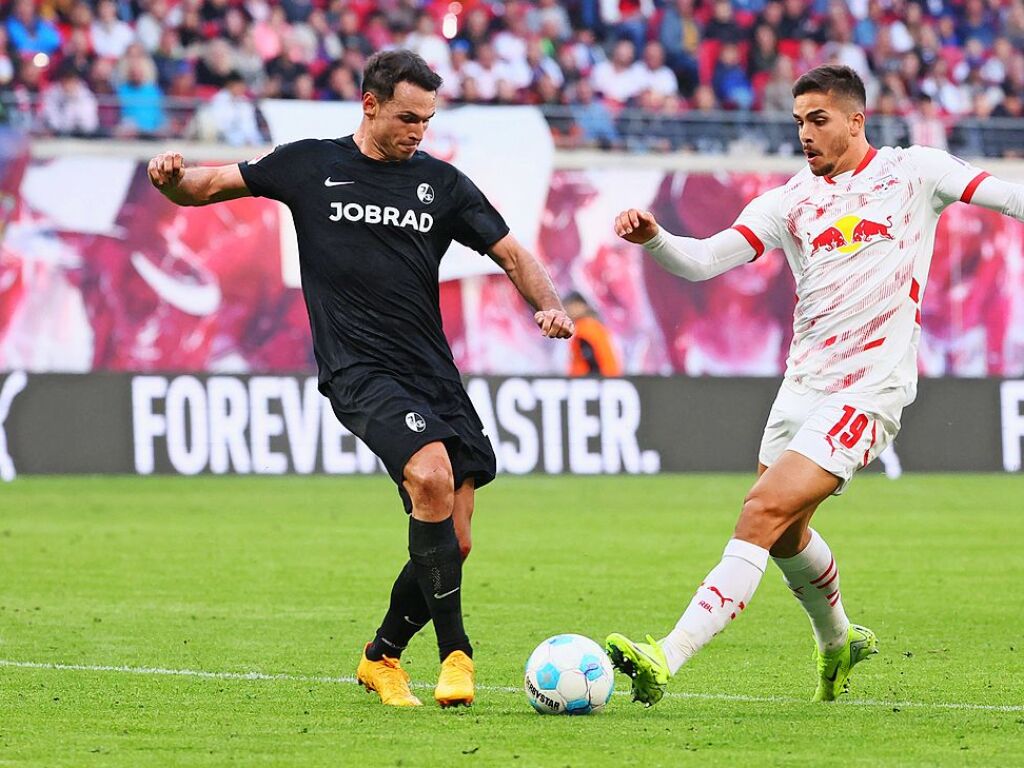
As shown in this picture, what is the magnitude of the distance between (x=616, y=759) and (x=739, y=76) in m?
21.1

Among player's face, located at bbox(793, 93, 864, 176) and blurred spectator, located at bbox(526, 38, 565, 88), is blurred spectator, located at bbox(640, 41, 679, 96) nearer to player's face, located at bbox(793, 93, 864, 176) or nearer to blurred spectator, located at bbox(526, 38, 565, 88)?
blurred spectator, located at bbox(526, 38, 565, 88)

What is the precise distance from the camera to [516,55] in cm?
2533

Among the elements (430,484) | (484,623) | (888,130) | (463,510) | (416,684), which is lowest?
(484,623)

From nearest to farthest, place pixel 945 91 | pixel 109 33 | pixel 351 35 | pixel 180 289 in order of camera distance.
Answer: pixel 109 33 < pixel 180 289 < pixel 351 35 < pixel 945 91

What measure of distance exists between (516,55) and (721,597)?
19.4m

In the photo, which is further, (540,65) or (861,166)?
(540,65)

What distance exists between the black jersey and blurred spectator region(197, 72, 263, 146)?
16123mm

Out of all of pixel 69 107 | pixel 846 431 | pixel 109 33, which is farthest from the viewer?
pixel 109 33

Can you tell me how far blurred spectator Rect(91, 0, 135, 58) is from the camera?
23.0 m

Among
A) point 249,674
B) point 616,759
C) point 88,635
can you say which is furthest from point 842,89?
point 88,635

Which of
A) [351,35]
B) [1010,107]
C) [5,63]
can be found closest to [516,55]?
[351,35]

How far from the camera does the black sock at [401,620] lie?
282 inches

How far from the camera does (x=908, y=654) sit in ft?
28.3

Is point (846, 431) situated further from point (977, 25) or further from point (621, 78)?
point (977, 25)
